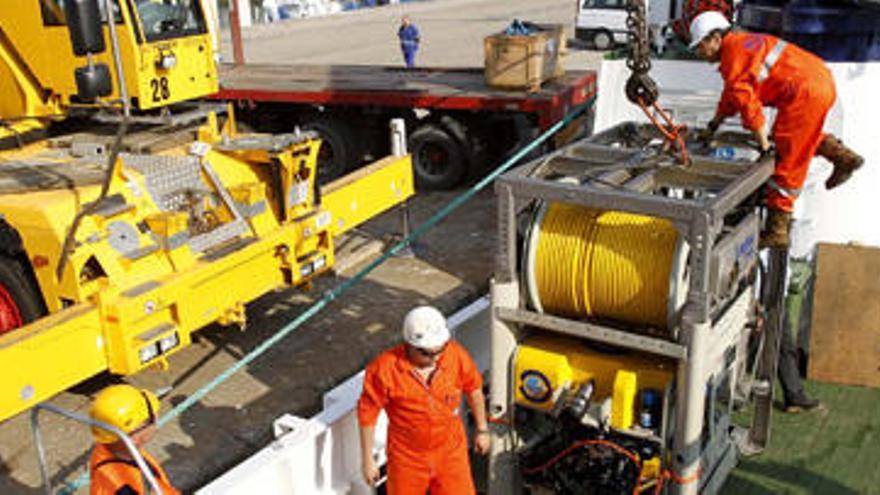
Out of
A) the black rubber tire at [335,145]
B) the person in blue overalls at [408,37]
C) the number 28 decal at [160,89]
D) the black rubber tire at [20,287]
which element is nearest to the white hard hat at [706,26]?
the number 28 decal at [160,89]

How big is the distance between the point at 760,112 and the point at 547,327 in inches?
77.2

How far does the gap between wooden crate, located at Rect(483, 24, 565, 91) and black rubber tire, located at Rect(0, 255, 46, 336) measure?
6.40m

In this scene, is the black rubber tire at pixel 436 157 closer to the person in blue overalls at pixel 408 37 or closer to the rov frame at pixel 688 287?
the rov frame at pixel 688 287

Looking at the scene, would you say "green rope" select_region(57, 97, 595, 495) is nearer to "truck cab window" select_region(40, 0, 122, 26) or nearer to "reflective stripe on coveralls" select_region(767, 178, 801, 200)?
"reflective stripe on coveralls" select_region(767, 178, 801, 200)

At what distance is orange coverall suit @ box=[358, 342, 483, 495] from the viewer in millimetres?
4316

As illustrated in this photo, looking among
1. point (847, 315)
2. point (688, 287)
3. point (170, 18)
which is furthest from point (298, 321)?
point (847, 315)

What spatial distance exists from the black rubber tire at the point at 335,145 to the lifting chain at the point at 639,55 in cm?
714

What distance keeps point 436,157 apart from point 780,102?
6498 millimetres

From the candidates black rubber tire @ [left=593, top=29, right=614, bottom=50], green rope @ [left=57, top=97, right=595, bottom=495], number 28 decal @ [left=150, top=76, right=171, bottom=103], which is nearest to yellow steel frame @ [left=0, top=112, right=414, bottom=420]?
green rope @ [left=57, top=97, right=595, bottom=495]

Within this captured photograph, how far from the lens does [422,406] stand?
14.1 feet

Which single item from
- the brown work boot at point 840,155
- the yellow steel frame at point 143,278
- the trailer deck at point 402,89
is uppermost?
the brown work boot at point 840,155

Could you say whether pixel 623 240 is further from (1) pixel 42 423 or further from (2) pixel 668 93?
(2) pixel 668 93

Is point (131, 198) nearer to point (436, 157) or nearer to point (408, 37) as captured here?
point (436, 157)

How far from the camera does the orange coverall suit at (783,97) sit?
5.18 metres
